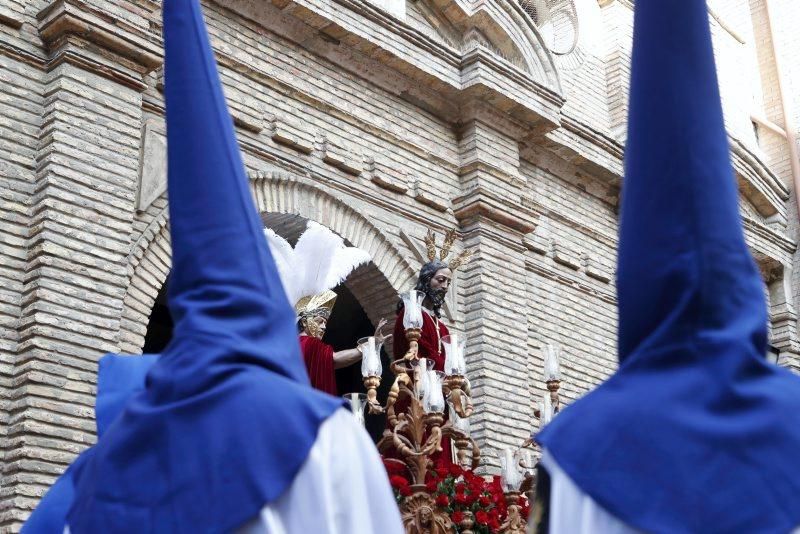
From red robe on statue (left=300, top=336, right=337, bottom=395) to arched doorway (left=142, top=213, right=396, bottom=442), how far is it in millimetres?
2041

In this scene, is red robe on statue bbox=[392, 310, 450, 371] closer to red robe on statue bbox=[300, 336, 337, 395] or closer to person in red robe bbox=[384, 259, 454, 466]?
person in red robe bbox=[384, 259, 454, 466]

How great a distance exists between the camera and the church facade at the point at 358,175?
6762mm

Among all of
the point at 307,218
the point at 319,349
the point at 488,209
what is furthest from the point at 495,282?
the point at 319,349

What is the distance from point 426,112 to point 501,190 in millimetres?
1020

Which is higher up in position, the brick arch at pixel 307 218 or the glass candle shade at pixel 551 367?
the brick arch at pixel 307 218

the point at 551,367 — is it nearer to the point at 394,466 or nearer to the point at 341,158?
the point at 394,466

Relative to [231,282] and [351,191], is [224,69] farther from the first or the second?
[231,282]

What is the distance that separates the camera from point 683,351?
1.77m

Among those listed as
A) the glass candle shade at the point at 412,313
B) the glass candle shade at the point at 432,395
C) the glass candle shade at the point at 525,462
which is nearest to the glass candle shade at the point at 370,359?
the glass candle shade at the point at 412,313

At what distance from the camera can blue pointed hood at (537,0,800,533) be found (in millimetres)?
A: 1703

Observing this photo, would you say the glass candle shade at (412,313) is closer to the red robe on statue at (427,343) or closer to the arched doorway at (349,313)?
the red robe on statue at (427,343)

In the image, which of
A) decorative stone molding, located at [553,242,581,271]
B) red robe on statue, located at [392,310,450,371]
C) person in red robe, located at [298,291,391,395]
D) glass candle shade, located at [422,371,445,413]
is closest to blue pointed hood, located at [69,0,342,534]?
glass candle shade, located at [422,371,445,413]

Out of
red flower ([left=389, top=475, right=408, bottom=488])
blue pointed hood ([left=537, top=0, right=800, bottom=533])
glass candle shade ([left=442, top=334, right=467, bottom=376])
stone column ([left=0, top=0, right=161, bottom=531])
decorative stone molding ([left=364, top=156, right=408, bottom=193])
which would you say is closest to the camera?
blue pointed hood ([left=537, top=0, right=800, bottom=533])

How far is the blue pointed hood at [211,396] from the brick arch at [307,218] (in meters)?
5.42
